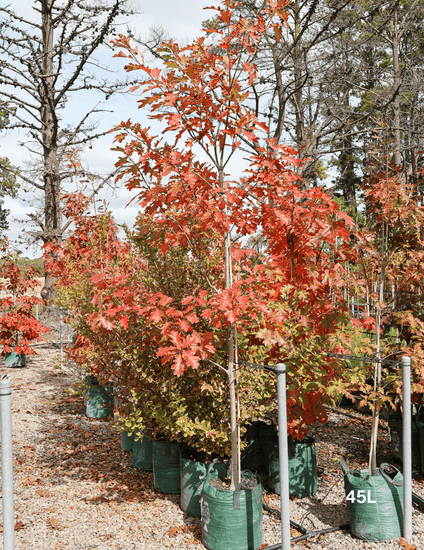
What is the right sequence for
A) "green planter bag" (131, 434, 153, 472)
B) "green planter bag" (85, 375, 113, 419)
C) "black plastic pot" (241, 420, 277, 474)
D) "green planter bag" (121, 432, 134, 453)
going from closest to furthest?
1. "black plastic pot" (241, 420, 277, 474)
2. "green planter bag" (131, 434, 153, 472)
3. "green planter bag" (121, 432, 134, 453)
4. "green planter bag" (85, 375, 113, 419)

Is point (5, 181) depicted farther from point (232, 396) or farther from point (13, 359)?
point (232, 396)

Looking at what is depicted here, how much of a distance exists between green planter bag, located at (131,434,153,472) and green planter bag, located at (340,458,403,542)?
184 centimetres

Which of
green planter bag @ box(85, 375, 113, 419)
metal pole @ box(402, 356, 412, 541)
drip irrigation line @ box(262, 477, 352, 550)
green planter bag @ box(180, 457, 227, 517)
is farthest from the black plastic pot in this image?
green planter bag @ box(85, 375, 113, 419)

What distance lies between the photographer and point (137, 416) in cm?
328

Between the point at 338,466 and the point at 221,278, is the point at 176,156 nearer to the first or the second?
the point at 221,278

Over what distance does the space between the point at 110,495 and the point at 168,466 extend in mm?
541

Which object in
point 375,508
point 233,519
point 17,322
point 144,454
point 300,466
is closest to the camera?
point 233,519

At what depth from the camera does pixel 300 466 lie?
3.57 metres

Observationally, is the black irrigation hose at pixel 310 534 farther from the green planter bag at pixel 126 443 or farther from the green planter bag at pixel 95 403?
the green planter bag at pixel 95 403

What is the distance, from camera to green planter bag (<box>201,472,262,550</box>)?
2.77 metres

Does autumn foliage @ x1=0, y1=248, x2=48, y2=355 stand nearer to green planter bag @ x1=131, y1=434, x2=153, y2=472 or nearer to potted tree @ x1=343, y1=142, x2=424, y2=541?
green planter bag @ x1=131, y1=434, x2=153, y2=472

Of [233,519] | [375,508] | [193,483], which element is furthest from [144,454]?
[375,508]

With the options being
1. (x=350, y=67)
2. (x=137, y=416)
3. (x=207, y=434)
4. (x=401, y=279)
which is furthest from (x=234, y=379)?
(x=350, y=67)

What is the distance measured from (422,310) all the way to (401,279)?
1.15 feet
